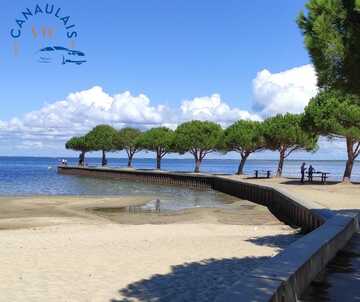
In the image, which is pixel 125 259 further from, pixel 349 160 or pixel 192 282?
pixel 349 160

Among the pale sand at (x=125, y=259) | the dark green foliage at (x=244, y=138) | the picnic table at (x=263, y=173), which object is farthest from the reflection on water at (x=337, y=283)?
the dark green foliage at (x=244, y=138)

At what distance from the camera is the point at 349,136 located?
46156 millimetres

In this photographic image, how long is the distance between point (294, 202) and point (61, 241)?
35.5 ft

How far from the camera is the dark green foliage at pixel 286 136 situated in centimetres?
6372

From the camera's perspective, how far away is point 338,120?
45844 millimetres

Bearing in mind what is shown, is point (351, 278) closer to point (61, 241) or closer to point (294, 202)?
point (61, 241)

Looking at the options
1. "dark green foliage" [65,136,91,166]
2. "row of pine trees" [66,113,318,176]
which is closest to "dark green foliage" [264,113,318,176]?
"row of pine trees" [66,113,318,176]

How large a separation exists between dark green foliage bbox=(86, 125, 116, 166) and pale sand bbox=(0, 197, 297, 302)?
104 metres

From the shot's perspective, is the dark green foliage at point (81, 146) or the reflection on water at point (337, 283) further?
the dark green foliage at point (81, 146)

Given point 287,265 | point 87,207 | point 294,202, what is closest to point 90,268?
point 287,265

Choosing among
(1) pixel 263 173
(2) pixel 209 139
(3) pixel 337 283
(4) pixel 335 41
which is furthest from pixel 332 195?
(2) pixel 209 139

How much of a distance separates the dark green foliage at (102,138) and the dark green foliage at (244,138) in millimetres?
51637

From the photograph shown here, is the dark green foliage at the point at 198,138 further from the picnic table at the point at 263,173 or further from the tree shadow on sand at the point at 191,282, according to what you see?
the tree shadow on sand at the point at 191,282

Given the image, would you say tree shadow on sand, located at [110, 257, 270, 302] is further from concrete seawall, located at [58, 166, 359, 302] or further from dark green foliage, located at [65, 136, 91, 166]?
dark green foliage, located at [65, 136, 91, 166]
